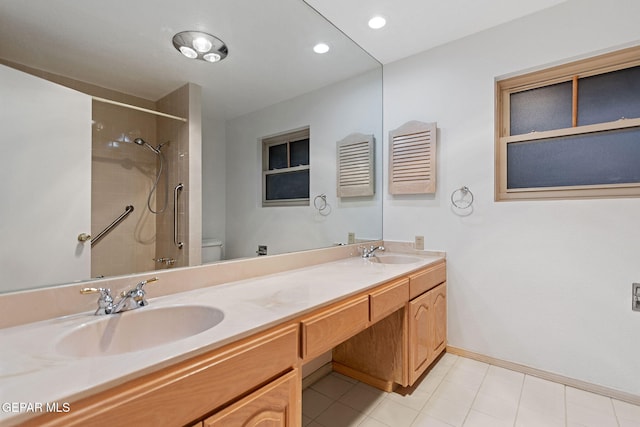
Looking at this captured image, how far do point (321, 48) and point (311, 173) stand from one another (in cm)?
96

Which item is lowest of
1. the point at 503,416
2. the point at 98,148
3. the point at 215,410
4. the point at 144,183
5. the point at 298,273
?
the point at 503,416

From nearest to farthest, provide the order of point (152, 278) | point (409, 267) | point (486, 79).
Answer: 1. point (152, 278)
2. point (409, 267)
3. point (486, 79)

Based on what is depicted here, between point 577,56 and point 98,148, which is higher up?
point 577,56

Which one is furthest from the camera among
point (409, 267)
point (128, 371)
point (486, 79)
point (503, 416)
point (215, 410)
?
point (486, 79)

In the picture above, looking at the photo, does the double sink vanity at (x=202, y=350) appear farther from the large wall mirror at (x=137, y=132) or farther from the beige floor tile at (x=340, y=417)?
the beige floor tile at (x=340, y=417)

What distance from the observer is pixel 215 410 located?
79 centimetres

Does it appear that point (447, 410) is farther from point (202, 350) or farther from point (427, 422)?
point (202, 350)

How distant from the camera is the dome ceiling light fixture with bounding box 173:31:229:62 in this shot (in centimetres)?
138

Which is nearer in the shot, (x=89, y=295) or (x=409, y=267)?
(x=89, y=295)

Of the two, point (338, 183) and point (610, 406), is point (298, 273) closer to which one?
point (338, 183)

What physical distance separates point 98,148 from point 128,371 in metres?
0.93

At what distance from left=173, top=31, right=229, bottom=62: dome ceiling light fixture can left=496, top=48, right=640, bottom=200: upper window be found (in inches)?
78.1

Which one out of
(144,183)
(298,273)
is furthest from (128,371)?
(298,273)

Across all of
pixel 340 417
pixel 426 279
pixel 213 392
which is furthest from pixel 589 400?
pixel 213 392
